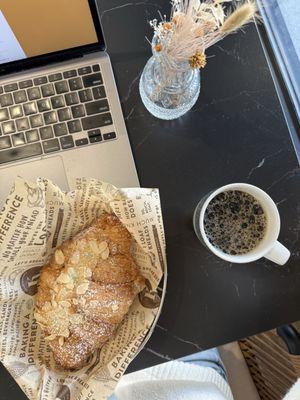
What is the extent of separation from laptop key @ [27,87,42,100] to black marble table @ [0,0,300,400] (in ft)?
0.43

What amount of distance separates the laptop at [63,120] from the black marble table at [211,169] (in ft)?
0.13

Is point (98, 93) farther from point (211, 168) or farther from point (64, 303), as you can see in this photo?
point (64, 303)

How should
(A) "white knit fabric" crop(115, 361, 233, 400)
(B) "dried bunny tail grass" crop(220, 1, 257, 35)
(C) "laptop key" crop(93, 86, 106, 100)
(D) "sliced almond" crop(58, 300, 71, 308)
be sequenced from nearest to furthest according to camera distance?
(B) "dried bunny tail grass" crop(220, 1, 257, 35)
(D) "sliced almond" crop(58, 300, 71, 308)
(C) "laptop key" crop(93, 86, 106, 100)
(A) "white knit fabric" crop(115, 361, 233, 400)

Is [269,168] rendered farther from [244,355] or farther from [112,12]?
[244,355]

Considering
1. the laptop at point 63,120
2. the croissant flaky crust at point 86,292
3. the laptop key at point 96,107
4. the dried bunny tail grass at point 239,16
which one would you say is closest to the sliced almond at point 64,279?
the croissant flaky crust at point 86,292

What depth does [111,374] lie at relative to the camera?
610 millimetres

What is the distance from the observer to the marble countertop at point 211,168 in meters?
0.72

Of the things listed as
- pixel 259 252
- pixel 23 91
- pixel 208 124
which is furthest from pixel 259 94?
pixel 23 91

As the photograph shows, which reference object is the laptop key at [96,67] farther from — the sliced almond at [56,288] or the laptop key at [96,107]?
the sliced almond at [56,288]

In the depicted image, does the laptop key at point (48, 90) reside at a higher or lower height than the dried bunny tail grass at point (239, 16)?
higher

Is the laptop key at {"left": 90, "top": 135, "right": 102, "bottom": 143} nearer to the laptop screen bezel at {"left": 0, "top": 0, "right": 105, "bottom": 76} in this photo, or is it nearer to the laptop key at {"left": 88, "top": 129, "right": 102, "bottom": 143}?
the laptop key at {"left": 88, "top": 129, "right": 102, "bottom": 143}

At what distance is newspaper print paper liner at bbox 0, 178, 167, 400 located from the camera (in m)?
0.59

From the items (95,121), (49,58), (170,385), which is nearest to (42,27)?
(49,58)

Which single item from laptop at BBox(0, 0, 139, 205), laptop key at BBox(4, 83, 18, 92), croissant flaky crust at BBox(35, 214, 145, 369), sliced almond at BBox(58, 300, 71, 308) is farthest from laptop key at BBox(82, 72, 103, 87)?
sliced almond at BBox(58, 300, 71, 308)
